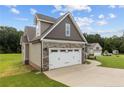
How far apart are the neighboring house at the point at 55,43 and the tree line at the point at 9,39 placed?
4.01 feet

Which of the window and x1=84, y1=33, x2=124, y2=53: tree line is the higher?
the window

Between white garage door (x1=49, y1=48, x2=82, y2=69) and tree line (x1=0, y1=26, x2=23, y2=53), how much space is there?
6140mm

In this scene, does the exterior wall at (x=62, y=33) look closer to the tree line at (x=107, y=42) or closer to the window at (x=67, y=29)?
the window at (x=67, y=29)

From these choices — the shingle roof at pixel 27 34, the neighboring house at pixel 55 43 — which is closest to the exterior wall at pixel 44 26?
the neighboring house at pixel 55 43

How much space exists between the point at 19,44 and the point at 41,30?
5.89 meters

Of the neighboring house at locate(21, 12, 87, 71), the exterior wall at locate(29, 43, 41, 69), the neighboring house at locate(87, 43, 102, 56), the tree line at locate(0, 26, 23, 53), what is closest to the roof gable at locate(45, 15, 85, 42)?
the neighboring house at locate(21, 12, 87, 71)

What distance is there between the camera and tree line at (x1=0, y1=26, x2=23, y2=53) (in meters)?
17.1

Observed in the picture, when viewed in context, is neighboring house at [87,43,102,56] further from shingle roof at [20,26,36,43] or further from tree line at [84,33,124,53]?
shingle roof at [20,26,36,43]

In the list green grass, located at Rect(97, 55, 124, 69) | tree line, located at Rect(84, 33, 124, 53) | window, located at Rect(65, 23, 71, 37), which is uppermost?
window, located at Rect(65, 23, 71, 37)

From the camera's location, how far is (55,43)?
14102mm

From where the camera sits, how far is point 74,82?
30.2 feet

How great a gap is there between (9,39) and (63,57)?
681 centimetres
